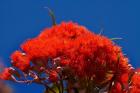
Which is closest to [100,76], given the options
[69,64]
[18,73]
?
[69,64]

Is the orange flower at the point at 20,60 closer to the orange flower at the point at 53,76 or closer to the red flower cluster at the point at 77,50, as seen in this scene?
the red flower cluster at the point at 77,50

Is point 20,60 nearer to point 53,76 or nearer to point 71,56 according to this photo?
point 53,76

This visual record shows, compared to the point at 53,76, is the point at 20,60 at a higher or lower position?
higher

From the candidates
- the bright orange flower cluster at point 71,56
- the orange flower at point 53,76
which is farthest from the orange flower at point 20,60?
the orange flower at point 53,76

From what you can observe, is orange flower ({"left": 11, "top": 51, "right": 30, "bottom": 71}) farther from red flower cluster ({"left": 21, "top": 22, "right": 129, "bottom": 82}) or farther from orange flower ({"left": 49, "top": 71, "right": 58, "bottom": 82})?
orange flower ({"left": 49, "top": 71, "right": 58, "bottom": 82})

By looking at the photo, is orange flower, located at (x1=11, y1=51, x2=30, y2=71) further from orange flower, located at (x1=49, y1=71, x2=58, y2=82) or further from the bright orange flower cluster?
orange flower, located at (x1=49, y1=71, x2=58, y2=82)

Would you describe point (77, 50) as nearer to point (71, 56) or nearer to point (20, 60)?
point (71, 56)

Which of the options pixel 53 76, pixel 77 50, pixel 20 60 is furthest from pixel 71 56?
pixel 20 60

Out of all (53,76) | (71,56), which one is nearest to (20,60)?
(53,76)

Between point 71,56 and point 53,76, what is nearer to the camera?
point 71,56

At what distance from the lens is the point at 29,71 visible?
144cm

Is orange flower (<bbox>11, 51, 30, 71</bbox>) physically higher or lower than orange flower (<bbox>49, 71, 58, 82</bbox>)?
higher

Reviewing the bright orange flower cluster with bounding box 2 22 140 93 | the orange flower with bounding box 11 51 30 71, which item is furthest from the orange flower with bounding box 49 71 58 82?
the orange flower with bounding box 11 51 30 71

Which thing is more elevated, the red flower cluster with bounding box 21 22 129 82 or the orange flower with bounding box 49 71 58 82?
the red flower cluster with bounding box 21 22 129 82
